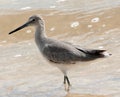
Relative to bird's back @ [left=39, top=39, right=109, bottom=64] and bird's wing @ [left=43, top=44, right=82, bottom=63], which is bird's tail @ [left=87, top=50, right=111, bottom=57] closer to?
bird's back @ [left=39, top=39, right=109, bottom=64]

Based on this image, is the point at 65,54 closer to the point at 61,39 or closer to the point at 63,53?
the point at 63,53

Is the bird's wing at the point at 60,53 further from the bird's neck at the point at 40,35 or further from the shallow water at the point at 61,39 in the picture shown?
the shallow water at the point at 61,39

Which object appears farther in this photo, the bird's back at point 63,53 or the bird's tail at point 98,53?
the bird's back at point 63,53

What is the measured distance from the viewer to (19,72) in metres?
8.62

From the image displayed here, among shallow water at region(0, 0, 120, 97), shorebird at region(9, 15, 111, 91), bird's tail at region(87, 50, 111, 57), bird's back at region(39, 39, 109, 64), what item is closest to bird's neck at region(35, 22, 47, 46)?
shorebird at region(9, 15, 111, 91)

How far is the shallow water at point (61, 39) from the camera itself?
7.57 meters

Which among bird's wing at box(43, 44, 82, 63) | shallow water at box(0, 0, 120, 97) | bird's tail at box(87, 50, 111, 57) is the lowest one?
shallow water at box(0, 0, 120, 97)

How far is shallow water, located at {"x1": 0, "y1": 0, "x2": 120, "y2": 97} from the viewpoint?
24.8 feet

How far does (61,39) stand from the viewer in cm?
1030

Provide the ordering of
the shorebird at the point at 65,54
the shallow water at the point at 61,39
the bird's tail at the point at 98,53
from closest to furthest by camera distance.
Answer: the bird's tail at the point at 98,53 → the shorebird at the point at 65,54 → the shallow water at the point at 61,39

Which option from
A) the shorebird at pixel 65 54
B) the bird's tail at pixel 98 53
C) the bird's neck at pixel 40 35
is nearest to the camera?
the bird's tail at pixel 98 53

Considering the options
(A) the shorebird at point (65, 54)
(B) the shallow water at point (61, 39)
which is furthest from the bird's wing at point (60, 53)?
(B) the shallow water at point (61, 39)

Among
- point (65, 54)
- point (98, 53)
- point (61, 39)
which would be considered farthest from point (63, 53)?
point (61, 39)

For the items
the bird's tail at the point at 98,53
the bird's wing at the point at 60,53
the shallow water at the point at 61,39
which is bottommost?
the shallow water at the point at 61,39
